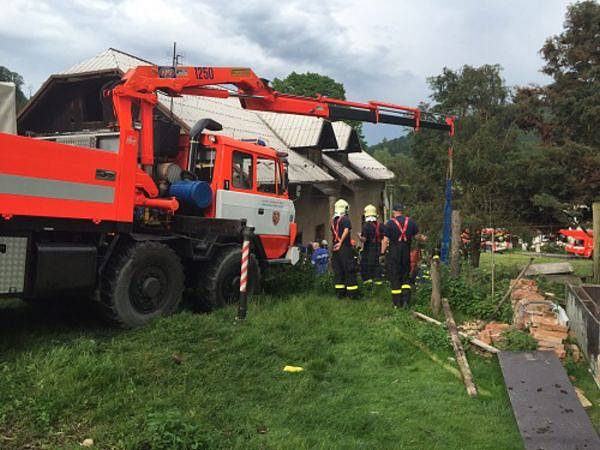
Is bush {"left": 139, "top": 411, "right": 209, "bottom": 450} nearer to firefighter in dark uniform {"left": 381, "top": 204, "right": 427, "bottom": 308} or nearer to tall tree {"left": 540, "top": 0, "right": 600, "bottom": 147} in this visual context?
firefighter in dark uniform {"left": 381, "top": 204, "right": 427, "bottom": 308}

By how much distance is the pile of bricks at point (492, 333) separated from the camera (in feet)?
24.0

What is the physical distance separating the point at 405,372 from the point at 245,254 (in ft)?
9.13

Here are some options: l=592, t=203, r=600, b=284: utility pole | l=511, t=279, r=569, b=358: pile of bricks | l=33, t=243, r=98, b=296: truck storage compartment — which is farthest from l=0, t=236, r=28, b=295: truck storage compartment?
l=592, t=203, r=600, b=284: utility pole

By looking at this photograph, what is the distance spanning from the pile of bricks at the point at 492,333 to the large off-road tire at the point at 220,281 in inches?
140

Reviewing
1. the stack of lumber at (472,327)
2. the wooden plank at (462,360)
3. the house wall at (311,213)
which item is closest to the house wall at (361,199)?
the house wall at (311,213)

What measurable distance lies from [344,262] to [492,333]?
3.01 metres

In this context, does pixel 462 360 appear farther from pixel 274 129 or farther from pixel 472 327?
pixel 274 129

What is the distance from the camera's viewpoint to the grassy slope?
4238mm

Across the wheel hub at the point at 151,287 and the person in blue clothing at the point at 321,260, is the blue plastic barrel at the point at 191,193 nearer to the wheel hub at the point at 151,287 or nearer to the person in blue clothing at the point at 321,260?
the wheel hub at the point at 151,287

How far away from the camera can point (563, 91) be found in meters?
22.3

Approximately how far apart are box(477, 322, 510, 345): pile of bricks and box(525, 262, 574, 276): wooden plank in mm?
2575

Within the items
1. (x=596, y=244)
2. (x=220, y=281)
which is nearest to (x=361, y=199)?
(x=596, y=244)

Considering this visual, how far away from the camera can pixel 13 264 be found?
5.59m

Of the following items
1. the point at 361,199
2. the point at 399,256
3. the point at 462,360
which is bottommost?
the point at 462,360
